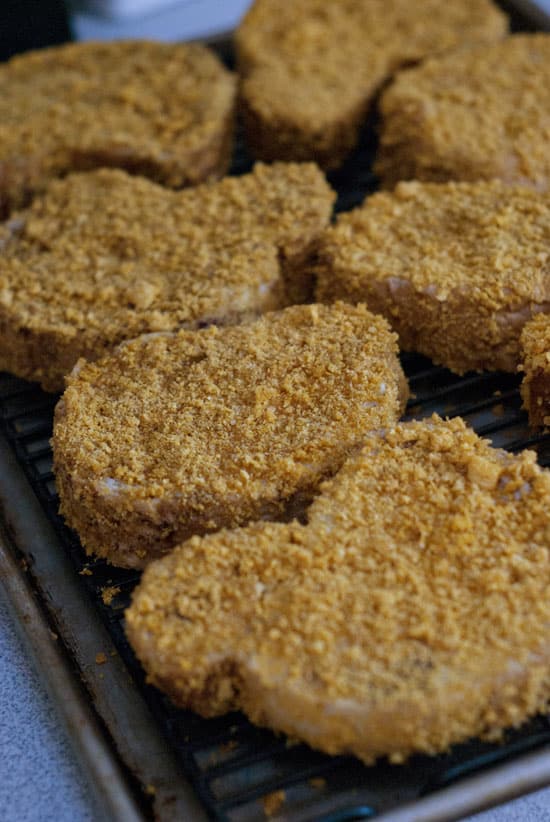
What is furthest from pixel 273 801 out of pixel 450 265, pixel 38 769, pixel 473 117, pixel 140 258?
pixel 473 117

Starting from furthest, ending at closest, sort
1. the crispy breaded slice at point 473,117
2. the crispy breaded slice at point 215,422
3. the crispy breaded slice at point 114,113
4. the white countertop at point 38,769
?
the crispy breaded slice at point 114,113
the crispy breaded slice at point 473,117
the crispy breaded slice at point 215,422
the white countertop at point 38,769

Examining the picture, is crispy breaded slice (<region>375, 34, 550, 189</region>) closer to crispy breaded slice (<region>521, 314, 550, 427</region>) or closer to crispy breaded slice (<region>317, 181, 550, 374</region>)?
crispy breaded slice (<region>317, 181, 550, 374</region>)

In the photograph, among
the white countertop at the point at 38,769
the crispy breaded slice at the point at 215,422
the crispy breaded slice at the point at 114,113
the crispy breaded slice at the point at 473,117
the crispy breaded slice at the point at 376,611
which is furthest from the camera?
the crispy breaded slice at the point at 114,113

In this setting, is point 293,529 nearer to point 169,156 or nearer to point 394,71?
point 169,156

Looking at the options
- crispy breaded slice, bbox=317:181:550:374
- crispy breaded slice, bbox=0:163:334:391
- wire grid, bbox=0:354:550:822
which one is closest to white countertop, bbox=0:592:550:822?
wire grid, bbox=0:354:550:822

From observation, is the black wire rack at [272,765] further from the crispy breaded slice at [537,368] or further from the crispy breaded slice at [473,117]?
the crispy breaded slice at [473,117]

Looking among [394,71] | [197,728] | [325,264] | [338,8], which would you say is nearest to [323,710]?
[197,728]

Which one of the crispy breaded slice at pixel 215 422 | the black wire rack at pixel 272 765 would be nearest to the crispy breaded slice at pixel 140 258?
the crispy breaded slice at pixel 215 422
